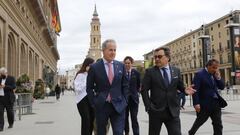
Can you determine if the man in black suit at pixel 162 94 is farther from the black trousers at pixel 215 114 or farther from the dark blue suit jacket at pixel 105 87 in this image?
the black trousers at pixel 215 114

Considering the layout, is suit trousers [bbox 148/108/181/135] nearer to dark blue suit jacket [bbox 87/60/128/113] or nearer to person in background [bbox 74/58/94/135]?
dark blue suit jacket [bbox 87/60/128/113]

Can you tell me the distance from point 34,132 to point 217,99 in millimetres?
5618

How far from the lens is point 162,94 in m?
5.56

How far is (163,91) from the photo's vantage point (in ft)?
18.3

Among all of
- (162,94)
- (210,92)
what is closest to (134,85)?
(210,92)

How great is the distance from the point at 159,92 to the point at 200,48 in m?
98.8

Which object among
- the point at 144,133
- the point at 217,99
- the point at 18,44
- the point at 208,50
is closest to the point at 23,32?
the point at 18,44

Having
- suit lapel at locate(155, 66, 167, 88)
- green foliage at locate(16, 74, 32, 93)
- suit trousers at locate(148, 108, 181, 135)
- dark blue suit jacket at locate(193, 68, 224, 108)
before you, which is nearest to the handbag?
dark blue suit jacket at locate(193, 68, 224, 108)

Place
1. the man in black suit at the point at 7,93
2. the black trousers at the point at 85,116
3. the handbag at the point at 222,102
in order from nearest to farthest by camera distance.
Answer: the handbag at the point at 222,102
the black trousers at the point at 85,116
the man in black suit at the point at 7,93

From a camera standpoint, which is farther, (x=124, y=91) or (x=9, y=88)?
(x=9, y=88)

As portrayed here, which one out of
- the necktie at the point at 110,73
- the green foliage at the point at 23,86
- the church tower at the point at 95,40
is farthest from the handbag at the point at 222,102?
the church tower at the point at 95,40

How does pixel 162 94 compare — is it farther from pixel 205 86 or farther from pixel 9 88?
pixel 9 88

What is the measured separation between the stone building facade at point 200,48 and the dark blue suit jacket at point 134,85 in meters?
68.2

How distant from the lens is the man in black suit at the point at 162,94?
18.2 feet
